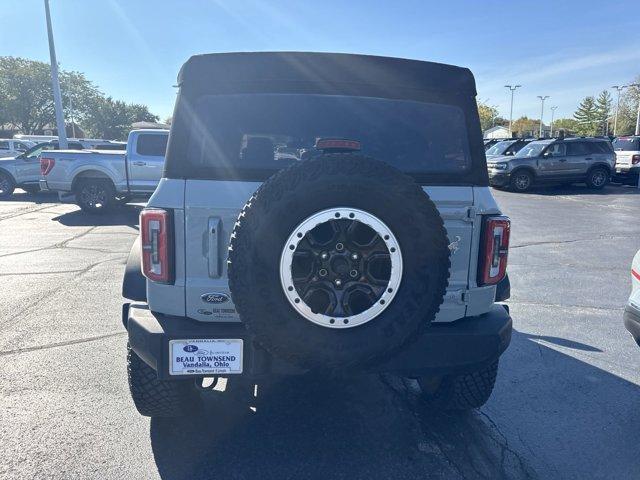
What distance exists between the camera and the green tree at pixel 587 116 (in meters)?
92.1

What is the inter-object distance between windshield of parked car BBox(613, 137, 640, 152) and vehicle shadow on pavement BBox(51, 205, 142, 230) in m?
18.8

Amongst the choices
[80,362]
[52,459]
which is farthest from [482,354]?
[80,362]

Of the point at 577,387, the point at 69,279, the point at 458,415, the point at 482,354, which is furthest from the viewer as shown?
the point at 69,279

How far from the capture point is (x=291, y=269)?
210cm

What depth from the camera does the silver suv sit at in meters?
18.0

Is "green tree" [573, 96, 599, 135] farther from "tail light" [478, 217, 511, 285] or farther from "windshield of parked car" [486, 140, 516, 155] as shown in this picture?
"tail light" [478, 217, 511, 285]

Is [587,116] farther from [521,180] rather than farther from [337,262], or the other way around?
[337,262]

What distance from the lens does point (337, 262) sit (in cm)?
213

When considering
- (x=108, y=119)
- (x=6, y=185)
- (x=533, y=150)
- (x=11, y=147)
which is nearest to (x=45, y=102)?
(x=108, y=119)

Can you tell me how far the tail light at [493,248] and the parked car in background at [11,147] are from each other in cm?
2181

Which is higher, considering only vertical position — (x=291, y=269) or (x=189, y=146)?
(x=189, y=146)

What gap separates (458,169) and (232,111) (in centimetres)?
129

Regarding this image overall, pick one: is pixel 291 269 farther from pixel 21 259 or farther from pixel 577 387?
pixel 21 259

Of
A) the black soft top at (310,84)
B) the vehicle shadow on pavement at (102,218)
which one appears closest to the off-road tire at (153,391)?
the black soft top at (310,84)
